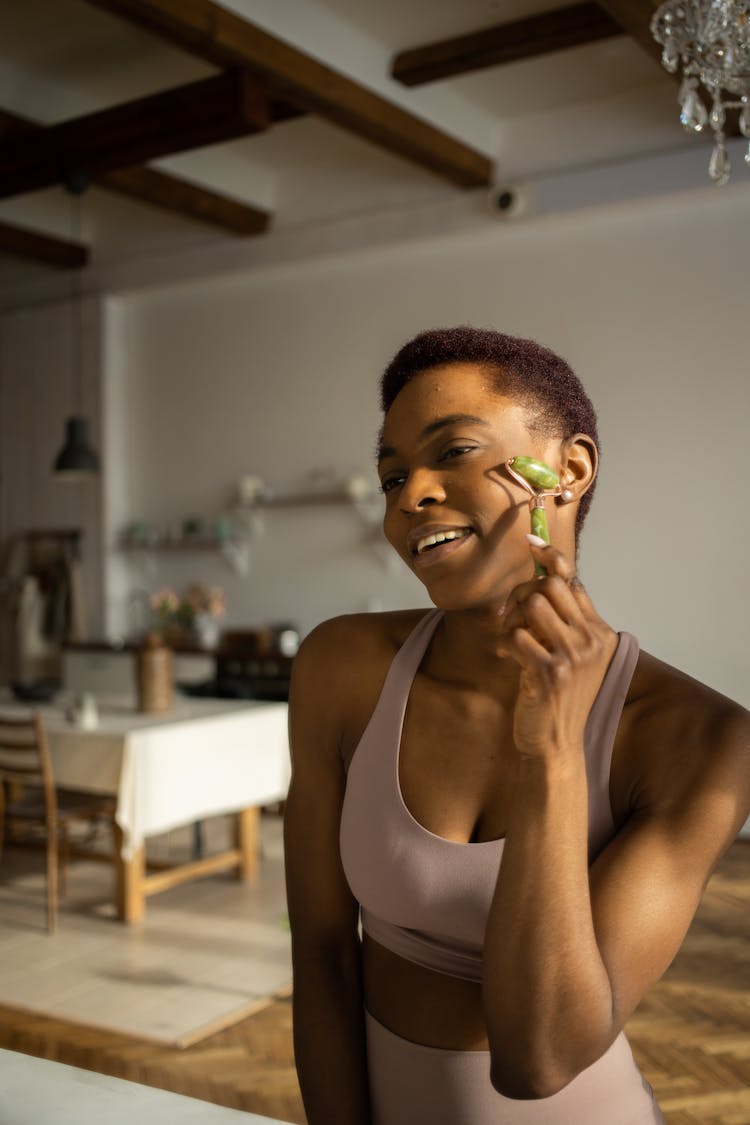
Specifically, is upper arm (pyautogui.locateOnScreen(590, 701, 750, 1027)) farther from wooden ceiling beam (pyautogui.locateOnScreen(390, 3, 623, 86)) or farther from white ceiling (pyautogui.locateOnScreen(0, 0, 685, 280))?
wooden ceiling beam (pyautogui.locateOnScreen(390, 3, 623, 86))

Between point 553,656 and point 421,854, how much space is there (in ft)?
0.96

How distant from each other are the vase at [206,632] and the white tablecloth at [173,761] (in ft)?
8.50

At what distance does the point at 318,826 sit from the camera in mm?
1100

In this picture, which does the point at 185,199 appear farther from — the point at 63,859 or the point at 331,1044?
the point at 331,1044

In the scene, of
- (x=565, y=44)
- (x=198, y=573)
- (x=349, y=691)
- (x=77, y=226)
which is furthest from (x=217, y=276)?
(x=349, y=691)

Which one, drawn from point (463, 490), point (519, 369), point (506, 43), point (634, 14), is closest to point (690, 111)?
point (634, 14)

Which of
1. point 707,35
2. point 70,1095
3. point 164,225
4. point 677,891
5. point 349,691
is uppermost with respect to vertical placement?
point 164,225

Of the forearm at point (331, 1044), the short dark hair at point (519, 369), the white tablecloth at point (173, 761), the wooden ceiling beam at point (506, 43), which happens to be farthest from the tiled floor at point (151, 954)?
the wooden ceiling beam at point (506, 43)

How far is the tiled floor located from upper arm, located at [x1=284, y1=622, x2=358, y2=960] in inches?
91.0

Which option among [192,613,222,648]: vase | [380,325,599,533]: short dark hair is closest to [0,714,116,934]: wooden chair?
[192,613,222,648]: vase

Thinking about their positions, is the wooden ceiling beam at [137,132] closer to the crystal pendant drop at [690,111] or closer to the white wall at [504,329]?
the white wall at [504,329]

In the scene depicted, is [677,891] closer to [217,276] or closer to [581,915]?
[581,915]

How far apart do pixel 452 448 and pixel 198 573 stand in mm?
7060

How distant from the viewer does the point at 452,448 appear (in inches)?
36.3
